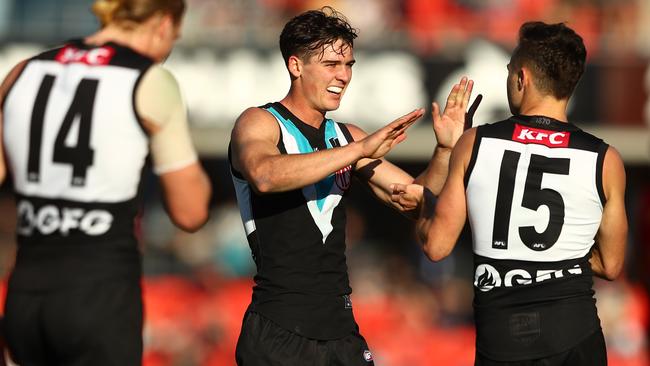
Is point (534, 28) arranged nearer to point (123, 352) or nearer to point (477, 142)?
point (477, 142)

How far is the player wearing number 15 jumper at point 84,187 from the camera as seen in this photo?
4.59m

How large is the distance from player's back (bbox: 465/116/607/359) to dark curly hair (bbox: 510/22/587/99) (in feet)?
0.81

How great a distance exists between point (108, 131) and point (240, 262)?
11.7 metres

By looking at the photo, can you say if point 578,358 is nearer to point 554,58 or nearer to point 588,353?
point 588,353

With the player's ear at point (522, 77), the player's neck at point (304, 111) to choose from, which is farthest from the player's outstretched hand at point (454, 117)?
the player's neck at point (304, 111)

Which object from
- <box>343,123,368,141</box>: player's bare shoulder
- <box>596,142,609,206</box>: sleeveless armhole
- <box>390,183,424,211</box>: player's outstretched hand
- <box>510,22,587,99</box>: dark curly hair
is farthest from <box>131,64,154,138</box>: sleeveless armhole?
<box>596,142,609,206</box>: sleeveless armhole

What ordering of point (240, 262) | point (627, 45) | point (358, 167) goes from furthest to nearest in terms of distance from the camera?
1. point (240, 262)
2. point (627, 45)
3. point (358, 167)

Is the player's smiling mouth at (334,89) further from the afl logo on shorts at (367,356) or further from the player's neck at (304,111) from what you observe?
the afl logo on shorts at (367,356)

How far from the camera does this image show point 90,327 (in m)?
4.57

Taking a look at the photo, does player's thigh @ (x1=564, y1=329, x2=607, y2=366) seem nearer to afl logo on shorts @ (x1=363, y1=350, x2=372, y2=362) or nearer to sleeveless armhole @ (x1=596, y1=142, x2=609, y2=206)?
sleeveless armhole @ (x1=596, y1=142, x2=609, y2=206)

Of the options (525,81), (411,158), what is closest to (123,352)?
(525,81)

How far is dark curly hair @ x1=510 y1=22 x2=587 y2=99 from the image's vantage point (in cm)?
535

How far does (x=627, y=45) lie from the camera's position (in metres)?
14.8

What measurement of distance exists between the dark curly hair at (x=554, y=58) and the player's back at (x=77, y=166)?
6.24 feet
